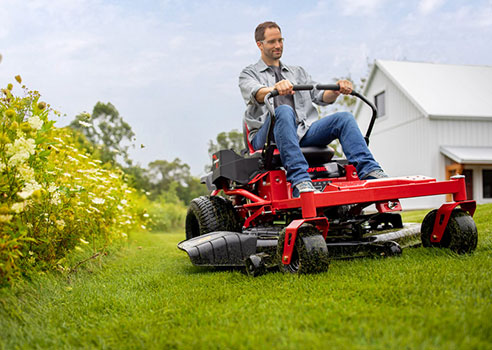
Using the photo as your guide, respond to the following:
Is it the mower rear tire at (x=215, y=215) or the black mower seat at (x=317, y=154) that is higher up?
the black mower seat at (x=317, y=154)

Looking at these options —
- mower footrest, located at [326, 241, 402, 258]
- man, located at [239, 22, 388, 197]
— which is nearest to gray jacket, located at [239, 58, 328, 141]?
man, located at [239, 22, 388, 197]

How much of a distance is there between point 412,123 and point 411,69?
2.49 metres

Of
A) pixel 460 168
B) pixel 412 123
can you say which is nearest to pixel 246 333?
pixel 460 168

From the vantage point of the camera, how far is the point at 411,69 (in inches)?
609

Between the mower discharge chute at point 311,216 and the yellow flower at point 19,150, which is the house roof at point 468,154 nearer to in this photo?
the mower discharge chute at point 311,216

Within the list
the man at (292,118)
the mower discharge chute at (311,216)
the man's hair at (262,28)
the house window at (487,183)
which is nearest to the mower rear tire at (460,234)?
the mower discharge chute at (311,216)

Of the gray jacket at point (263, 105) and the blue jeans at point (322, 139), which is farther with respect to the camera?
the gray jacket at point (263, 105)

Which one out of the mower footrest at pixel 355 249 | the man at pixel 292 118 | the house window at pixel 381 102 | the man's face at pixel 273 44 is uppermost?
the house window at pixel 381 102

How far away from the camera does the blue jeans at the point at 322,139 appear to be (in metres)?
2.86

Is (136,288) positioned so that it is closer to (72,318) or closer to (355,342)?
(72,318)

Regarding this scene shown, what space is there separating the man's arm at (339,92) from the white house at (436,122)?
9.77 m

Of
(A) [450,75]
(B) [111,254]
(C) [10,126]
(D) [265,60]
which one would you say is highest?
(A) [450,75]

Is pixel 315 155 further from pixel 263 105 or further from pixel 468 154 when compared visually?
pixel 468 154

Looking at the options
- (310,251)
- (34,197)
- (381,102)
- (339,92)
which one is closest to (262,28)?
(339,92)
